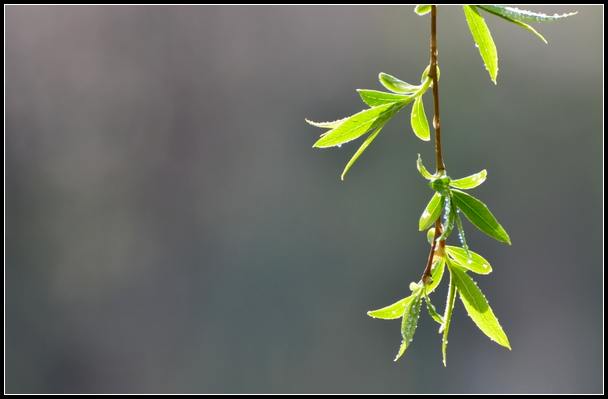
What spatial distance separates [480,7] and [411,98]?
0.07m

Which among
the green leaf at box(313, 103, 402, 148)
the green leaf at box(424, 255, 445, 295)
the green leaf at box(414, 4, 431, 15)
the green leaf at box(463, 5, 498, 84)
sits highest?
the green leaf at box(414, 4, 431, 15)

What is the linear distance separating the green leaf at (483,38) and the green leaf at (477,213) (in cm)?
8

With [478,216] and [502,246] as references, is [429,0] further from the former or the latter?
[502,246]

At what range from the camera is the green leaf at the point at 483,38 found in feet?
1.38

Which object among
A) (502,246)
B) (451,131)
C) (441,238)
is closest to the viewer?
(441,238)

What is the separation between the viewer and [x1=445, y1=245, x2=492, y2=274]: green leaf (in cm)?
43

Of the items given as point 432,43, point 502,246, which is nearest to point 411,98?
point 432,43

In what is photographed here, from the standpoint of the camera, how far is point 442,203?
1.32 feet

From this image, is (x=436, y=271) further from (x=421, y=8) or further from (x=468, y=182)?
(x=421, y=8)

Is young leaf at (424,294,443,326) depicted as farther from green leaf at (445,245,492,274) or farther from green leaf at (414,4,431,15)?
green leaf at (414,4,431,15)

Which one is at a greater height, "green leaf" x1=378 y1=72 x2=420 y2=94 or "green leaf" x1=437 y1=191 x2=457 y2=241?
"green leaf" x1=378 y1=72 x2=420 y2=94

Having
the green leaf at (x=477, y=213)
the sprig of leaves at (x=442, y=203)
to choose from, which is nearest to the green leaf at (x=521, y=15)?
the sprig of leaves at (x=442, y=203)

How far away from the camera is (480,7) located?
0.41 meters

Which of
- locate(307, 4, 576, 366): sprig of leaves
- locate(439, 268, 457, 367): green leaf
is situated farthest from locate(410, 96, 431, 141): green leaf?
locate(439, 268, 457, 367): green leaf
